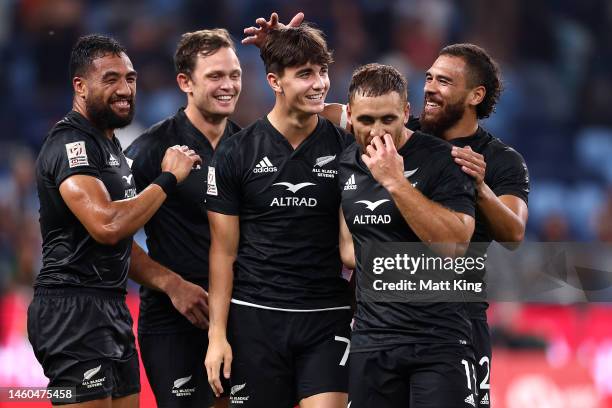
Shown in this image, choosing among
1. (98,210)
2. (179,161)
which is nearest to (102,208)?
(98,210)

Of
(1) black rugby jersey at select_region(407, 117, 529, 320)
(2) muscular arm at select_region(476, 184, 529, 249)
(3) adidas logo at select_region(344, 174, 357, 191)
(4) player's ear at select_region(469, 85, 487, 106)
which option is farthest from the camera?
(4) player's ear at select_region(469, 85, 487, 106)

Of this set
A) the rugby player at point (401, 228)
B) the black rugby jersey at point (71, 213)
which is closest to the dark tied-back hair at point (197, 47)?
the black rugby jersey at point (71, 213)

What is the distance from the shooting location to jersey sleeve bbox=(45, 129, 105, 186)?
17.0 feet

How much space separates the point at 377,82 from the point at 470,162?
0.57m

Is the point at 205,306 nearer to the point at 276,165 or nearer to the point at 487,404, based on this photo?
the point at 276,165

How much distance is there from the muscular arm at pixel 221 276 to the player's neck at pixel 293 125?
50 cm

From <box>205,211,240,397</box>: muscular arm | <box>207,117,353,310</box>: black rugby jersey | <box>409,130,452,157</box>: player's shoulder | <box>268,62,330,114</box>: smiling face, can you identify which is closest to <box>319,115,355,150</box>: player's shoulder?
<box>207,117,353,310</box>: black rugby jersey

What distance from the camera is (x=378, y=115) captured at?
4.86 m

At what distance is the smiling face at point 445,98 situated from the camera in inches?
220

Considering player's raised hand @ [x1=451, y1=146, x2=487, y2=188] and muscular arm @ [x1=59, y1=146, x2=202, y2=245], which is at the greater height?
player's raised hand @ [x1=451, y1=146, x2=487, y2=188]

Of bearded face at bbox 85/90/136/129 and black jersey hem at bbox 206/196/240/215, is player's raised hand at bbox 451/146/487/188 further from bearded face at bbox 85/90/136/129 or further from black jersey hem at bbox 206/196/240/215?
bearded face at bbox 85/90/136/129

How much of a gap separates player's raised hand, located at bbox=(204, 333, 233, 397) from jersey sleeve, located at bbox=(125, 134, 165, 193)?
1.18 m

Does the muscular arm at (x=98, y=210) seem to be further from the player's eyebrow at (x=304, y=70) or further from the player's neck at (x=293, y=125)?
the player's eyebrow at (x=304, y=70)

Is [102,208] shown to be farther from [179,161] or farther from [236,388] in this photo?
[236,388]
